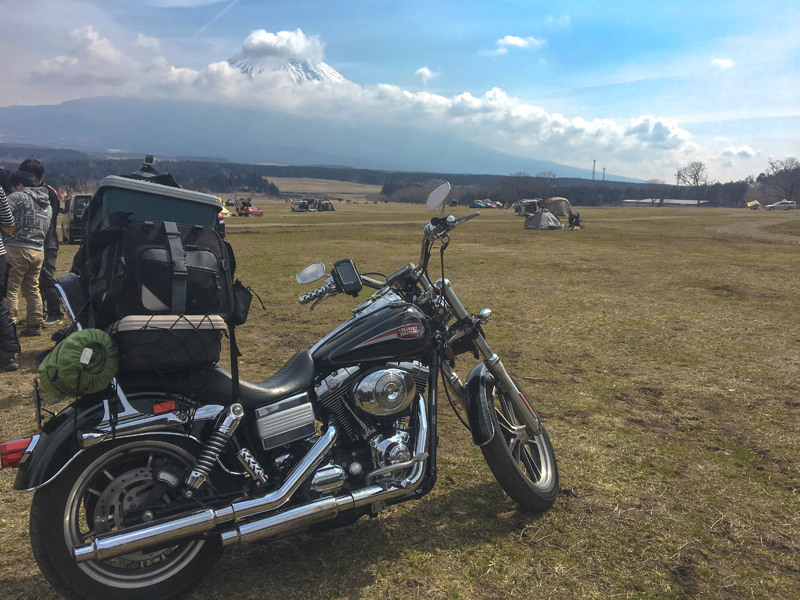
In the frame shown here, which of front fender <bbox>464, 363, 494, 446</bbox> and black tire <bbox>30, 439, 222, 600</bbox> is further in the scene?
front fender <bbox>464, 363, 494, 446</bbox>

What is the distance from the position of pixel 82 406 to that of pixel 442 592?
2.06m

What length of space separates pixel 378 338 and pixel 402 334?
15 cm

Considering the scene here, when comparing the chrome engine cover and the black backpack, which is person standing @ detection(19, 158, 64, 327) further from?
the chrome engine cover

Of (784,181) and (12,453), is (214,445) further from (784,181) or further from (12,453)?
(784,181)

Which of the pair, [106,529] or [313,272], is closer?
[106,529]

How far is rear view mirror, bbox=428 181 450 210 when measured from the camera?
3373 mm

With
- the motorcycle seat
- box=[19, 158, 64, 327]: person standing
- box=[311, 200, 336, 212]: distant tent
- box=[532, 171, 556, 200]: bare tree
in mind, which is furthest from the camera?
box=[532, 171, 556, 200]: bare tree

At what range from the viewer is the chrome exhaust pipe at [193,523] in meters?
2.54

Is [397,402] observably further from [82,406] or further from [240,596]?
[82,406]

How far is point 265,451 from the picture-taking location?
10.00ft

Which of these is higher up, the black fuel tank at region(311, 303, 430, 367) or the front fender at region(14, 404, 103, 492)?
the black fuel tank at region(311, 303, 430, 367)

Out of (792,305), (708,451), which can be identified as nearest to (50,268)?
(708,451)

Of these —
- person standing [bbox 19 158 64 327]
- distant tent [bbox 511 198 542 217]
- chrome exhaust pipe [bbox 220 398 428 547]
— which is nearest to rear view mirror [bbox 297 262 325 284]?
chrome exhaust pipe [bbox 220 398 428 547]

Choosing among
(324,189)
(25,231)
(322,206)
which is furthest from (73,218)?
(324,189)
